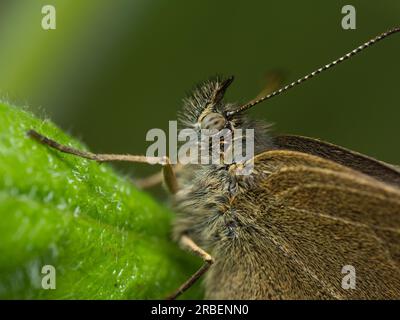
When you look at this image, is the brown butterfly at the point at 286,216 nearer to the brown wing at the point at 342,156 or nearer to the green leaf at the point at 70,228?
the brown wing at the point at 342,156

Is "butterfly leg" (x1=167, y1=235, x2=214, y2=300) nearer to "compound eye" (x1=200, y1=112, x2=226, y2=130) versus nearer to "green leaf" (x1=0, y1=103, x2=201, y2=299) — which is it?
"green leaf" (x1=0, y1=103, x2=201, y2=299)

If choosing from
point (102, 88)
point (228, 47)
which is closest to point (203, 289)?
point (102, 88)

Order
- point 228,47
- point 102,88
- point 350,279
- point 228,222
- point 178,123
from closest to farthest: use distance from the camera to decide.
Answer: point 350,279
point 228,222
point 178,123
point 102,88
point 228,47

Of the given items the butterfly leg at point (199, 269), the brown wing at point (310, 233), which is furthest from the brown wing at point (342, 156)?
the butterfly leg at point (199, 269)

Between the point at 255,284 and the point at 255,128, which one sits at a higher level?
the point at 255,128

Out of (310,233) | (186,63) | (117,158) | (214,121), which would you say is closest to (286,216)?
(310,233)

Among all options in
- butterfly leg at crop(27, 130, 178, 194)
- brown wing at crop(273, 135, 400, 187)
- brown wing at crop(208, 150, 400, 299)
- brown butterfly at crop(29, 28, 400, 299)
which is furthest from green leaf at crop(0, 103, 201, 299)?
brown wing at crop(273, 135, 400, 187)

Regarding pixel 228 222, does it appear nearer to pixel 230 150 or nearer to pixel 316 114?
pixel 230 150
